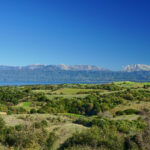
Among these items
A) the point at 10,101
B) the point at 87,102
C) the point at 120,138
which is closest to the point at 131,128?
the point at 120,138

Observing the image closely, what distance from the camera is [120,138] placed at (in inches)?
675

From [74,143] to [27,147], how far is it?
3.49 meters

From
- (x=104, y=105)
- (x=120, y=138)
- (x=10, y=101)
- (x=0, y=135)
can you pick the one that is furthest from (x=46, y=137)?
(x=10, y=101)

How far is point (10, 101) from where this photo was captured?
170 ft

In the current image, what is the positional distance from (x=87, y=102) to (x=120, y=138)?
2887cm

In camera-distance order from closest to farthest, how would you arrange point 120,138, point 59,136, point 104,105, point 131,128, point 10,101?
point 120,138 → point 59,136 → point 131,128 → point 104,105 → point 10,101

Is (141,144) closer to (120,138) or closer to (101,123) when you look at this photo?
(120,138)

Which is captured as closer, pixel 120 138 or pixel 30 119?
pixel 120 138

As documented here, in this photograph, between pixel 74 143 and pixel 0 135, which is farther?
pixel 0 135

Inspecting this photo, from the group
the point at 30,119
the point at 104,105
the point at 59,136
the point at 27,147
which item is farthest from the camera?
the point at 104,105

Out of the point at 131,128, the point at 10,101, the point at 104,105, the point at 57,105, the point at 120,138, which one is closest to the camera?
the point at 120,138

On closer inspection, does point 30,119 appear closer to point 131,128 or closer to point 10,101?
point 131,128

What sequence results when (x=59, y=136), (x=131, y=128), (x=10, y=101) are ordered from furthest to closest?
1. (x=10, y=101)
2. (x=131, y=128)
3. (x=59, y=136)

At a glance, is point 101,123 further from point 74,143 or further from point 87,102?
point 87,102
